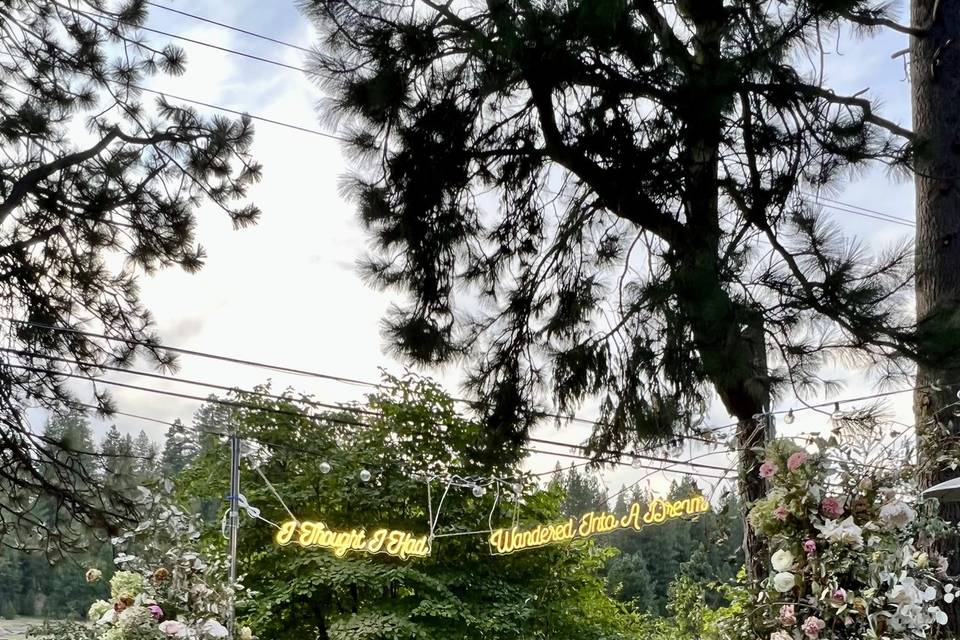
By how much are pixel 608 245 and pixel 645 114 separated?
0.75 meters

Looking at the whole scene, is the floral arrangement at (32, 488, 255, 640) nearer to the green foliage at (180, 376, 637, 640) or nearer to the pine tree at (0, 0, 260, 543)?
the pine tree at (0, 0, 260, 543)

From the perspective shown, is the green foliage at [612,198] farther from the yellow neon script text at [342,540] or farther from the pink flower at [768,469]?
the yellow neon script text at [342,540]

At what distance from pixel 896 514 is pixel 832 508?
7.8 inches

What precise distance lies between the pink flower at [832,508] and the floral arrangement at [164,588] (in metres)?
2.23

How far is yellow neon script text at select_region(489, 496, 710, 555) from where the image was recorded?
808 cm

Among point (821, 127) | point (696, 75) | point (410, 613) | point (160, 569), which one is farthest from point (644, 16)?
point (410, 613)

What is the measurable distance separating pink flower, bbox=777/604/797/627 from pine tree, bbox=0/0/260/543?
434cm

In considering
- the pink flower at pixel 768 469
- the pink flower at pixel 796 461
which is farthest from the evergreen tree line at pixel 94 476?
the pink flower at pixel 796 461

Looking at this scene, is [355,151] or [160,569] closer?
[160,569]

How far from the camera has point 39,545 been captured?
6133 mm

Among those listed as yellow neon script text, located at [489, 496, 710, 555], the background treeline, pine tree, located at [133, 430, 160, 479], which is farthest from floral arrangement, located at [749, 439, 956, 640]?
yellow neon script text, located at [489, 496, 710, 555]

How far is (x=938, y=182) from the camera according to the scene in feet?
16.8

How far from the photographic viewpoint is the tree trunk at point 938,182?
438 centimetres

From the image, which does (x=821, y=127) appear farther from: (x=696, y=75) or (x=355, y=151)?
(x=355, y=151)
